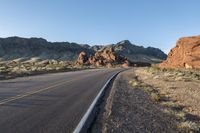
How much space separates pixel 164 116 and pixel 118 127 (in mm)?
2680

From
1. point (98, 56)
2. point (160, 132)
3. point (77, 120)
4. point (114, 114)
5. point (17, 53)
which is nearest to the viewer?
point (160, 132)

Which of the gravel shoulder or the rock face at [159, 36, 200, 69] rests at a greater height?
the rock face at [159, 36, 200, 69]

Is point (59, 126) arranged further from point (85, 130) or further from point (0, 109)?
point (0, 109)

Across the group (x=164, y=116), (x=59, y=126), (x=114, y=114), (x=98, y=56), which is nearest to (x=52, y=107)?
(x=114, y=114)

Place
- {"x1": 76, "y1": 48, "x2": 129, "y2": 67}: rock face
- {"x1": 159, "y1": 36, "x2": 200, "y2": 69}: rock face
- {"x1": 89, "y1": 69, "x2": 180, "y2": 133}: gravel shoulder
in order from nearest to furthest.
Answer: {"x1": 89, "y1": 69, "x2": 180, "y2": 133}: gravel shoulder, {"x1": 159, "y1": 36, "x2": 200, "y2": 69}: rock face, {"x1": 76, "y1": 48, "x2": 129, "y2": 67}: rock face

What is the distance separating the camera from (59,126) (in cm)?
880

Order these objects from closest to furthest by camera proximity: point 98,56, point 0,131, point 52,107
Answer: point 0,131 < point 52,107 < point 98,56

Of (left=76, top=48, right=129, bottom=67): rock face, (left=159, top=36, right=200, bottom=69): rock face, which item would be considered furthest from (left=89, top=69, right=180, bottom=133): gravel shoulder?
(left=76, top=48, right=129, bottom=67): rock face

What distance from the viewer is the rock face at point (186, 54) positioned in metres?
59.9

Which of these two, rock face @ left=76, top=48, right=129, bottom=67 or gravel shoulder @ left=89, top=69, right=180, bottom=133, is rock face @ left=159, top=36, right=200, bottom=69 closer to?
gravel shoulder @ left=89, top=69, right=180, bottom=133

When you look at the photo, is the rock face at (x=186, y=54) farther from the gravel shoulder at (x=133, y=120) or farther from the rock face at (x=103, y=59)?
the rock face at (x=103, y=59)

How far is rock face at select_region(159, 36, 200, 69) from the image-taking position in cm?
5994

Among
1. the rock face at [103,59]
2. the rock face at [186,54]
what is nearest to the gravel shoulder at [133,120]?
the rock face at [186,54]

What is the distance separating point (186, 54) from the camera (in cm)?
6378
